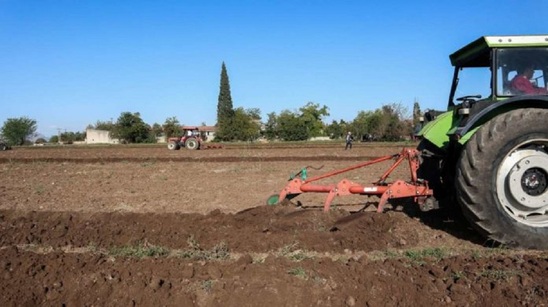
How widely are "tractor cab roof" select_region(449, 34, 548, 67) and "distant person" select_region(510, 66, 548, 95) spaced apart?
1.12ft

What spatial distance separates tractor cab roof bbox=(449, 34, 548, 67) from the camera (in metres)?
5.45

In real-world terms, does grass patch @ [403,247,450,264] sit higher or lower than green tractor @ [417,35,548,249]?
lower

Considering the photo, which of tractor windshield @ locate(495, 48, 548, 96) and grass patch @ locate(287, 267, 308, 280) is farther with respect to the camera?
tractor windshield @ locate(495, 48, 548, 96)

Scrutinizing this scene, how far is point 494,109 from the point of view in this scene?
18.0 feet

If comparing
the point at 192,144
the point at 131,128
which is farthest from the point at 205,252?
the point at 131,128

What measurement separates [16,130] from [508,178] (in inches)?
3757

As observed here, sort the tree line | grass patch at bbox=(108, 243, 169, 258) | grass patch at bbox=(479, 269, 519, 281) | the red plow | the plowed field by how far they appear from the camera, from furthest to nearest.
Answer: the tree line < the red plow < grass patch at bbox=(108, 243, 169, 258) < grass patch at bbox=(479, 269, 519, 281) < the plowed field

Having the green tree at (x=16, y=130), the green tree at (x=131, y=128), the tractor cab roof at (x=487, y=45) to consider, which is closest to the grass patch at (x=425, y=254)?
the tractor cab roof at (x=487, y=45)

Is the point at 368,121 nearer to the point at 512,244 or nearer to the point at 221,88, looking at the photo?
Answer: the point at 221,88

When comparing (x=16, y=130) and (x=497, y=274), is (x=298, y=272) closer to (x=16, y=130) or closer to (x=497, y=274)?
(x=497, y=274)

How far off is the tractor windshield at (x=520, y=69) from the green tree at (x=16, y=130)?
306 feet

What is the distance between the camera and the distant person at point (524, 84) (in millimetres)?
5617

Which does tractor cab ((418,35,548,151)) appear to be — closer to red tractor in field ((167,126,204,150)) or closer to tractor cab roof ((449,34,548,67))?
tractor cab roof ((449,34,548,67))

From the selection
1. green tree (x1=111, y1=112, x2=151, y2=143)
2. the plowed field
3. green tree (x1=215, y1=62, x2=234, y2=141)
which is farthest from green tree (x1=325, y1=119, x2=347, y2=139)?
the plowed field
